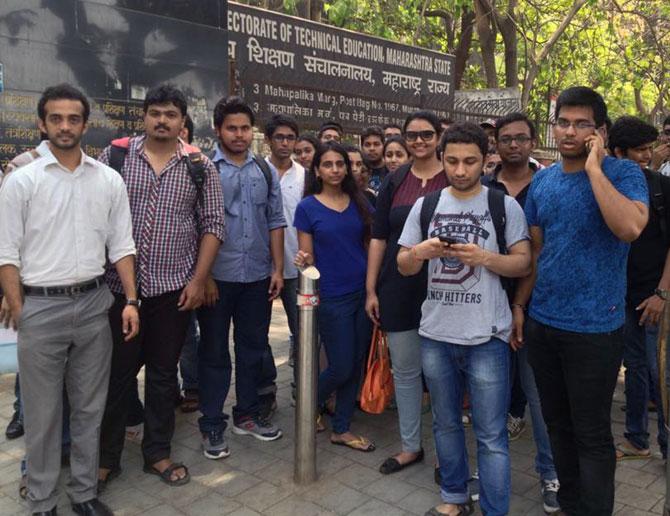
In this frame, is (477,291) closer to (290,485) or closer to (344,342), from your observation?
(344,342)

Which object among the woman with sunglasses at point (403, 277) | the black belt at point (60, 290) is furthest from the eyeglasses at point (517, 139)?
the black belt at point (60, 290)

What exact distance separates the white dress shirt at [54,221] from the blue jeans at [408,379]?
1552 mm

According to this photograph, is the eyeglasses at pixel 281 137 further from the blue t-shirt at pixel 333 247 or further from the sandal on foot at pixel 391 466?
the sandal on foot at pixel 391 466

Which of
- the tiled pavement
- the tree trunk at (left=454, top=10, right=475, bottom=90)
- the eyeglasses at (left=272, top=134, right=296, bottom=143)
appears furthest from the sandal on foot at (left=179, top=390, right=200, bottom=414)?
the tree trunk at (left=454, top=10, right=475, bottom=90)

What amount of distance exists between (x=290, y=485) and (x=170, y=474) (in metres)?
0.65

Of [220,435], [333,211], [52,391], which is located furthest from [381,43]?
[52,391]

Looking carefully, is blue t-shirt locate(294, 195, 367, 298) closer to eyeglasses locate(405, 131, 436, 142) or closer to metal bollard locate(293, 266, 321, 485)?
metal bollard locate(293, 266, 321, 485)

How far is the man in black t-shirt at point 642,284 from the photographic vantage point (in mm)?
3549

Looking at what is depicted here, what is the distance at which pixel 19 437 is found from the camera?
403cm

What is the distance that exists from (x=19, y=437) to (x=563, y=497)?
10.6ft

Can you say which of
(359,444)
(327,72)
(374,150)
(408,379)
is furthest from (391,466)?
(327,72)

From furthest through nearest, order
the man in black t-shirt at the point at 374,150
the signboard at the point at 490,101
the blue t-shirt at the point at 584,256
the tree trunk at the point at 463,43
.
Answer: the tree trunk at the point at 463,43 → the signboard at the point at 490,101 → the man in black t-shirt at the point at 374,150 → the blue t-shirt at the point at 584,256

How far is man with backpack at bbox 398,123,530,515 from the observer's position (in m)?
2.74

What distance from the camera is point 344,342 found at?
Answer: 12.4ft
